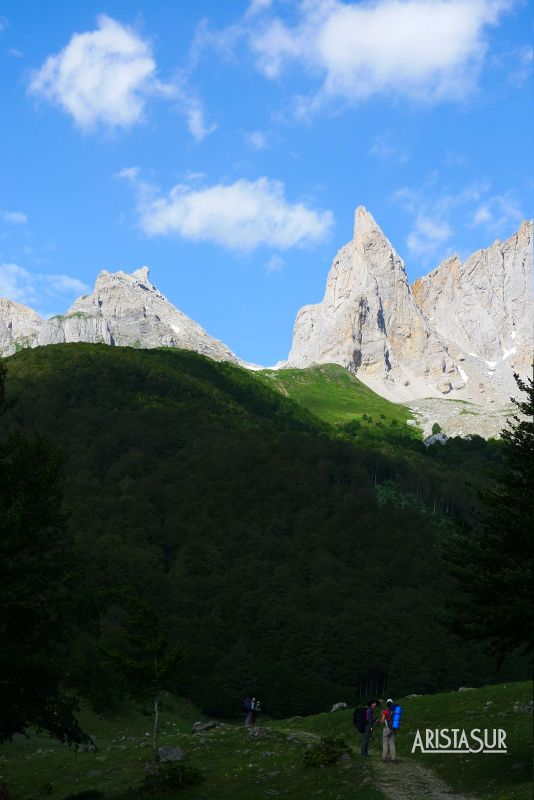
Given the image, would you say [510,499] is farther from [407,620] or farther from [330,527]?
[330,527]

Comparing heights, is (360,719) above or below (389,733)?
above

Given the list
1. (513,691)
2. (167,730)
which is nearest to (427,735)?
(513,691)

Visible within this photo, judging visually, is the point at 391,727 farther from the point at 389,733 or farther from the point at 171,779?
the point at 171,779

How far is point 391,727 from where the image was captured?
3316cm

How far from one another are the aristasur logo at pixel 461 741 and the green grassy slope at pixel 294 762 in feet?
1.87

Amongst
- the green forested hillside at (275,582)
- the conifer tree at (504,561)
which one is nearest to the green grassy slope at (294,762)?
the conifer tree at (504,561)

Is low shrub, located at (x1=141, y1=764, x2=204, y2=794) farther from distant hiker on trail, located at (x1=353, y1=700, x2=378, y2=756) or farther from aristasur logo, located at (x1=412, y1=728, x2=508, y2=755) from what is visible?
aristasur logo, located at (x1=412, y1=728, x2=508, y2=755)

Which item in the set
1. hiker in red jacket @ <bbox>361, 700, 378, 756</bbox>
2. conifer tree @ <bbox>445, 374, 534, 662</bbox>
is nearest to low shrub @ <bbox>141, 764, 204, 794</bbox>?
hiker in red jacket @ <bbox>361, 700, 378, 756</bbox>

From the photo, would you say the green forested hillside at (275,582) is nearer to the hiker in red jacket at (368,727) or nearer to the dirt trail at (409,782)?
the hiker in red jacket at (368,727)

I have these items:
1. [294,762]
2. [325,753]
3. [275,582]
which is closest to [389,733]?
[325,753]

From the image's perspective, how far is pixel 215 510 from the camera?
607 ft

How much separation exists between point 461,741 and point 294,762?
787 cm

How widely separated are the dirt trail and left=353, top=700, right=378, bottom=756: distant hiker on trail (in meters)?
1.27

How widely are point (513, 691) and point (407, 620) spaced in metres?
91.2
